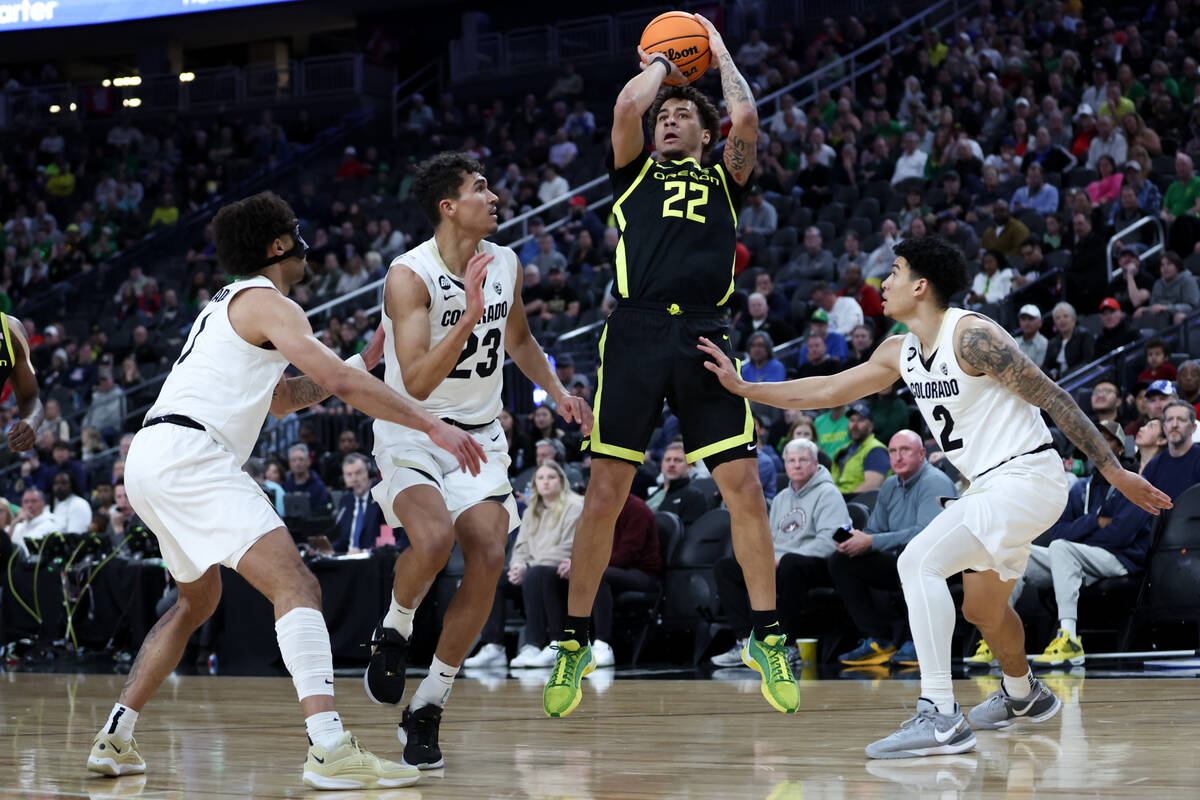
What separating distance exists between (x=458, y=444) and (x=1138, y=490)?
231 centimetres

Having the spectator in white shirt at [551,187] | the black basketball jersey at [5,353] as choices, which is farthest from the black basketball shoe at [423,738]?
the spectator in white shirt at [551,187]

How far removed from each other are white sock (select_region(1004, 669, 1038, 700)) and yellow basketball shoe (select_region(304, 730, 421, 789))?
238 cm

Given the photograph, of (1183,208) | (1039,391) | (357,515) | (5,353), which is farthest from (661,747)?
(1183,208)

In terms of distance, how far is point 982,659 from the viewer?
786 centimetres

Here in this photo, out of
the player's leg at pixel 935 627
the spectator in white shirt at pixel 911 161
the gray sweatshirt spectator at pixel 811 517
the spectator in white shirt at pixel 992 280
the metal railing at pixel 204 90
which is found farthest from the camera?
the metal railing at pixel 204 90

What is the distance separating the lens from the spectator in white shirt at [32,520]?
1310cm

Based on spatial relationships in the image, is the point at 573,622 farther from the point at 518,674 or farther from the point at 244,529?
the point at 518,674

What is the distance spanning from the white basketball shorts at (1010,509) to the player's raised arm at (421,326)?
1648 millimetres

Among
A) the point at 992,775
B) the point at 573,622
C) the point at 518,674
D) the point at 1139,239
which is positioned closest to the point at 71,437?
the point at 518,674

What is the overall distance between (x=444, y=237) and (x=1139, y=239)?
31.5 ft

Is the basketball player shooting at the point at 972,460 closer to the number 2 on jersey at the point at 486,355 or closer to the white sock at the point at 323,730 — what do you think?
the number 2 on jersey at the point at 486,355

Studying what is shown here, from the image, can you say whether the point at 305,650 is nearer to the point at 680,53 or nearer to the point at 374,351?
the point at 374,351

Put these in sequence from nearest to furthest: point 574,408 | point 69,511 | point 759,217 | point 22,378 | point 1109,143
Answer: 1. point 574,408
2. point 22,378
3. point 69,511
4. point 1109,143
5. point 759,217

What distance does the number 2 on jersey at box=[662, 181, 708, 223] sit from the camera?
17.3ft
